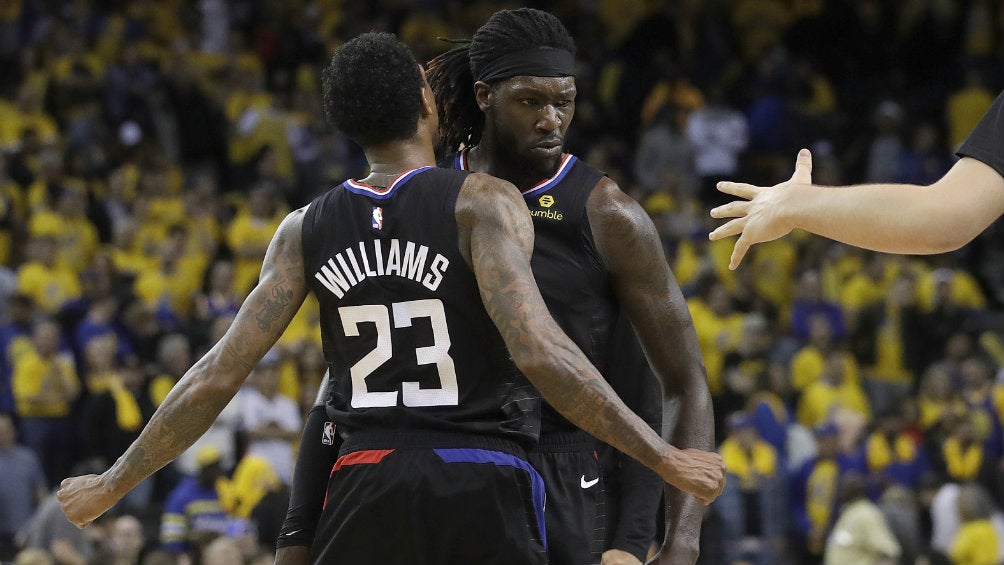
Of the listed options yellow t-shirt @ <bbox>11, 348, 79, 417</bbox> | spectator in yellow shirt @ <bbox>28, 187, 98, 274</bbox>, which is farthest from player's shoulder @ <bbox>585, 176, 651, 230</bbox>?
spectator in yellow shirt @ <bbox>28, 187, 98, 274</bbox>

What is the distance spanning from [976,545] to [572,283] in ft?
29.9

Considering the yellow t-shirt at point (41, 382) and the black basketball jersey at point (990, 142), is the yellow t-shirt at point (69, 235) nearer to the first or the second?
the yellow t-shirt at point (41, 382)

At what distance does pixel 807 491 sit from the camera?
45.2 ft

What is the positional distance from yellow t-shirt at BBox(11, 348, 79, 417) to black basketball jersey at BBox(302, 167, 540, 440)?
882 centimetres

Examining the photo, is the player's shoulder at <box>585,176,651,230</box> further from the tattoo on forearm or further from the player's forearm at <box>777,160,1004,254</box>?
the player's forearm at <box>777,160,1004,254</box>

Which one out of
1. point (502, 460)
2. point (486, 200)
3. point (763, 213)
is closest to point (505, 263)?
point (486, 200)

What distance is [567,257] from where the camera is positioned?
17.2 ft

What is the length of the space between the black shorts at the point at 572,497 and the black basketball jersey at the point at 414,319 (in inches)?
24.8

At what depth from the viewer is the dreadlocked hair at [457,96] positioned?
561cm

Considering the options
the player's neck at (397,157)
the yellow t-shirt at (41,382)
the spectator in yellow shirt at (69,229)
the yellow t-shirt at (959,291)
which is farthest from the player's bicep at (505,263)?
the yellow t-shirt at (959,291)

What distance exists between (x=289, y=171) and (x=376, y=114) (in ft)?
44.3

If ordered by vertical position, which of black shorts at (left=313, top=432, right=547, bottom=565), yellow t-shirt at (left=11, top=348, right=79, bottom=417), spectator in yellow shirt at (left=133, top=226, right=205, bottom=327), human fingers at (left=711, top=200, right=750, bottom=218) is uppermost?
human fingers at (left=711, top=200, right=750, bottom=218)

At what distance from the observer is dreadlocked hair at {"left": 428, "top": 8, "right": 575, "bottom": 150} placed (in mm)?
5281

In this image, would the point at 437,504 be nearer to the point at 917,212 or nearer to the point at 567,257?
the point at 567,257
